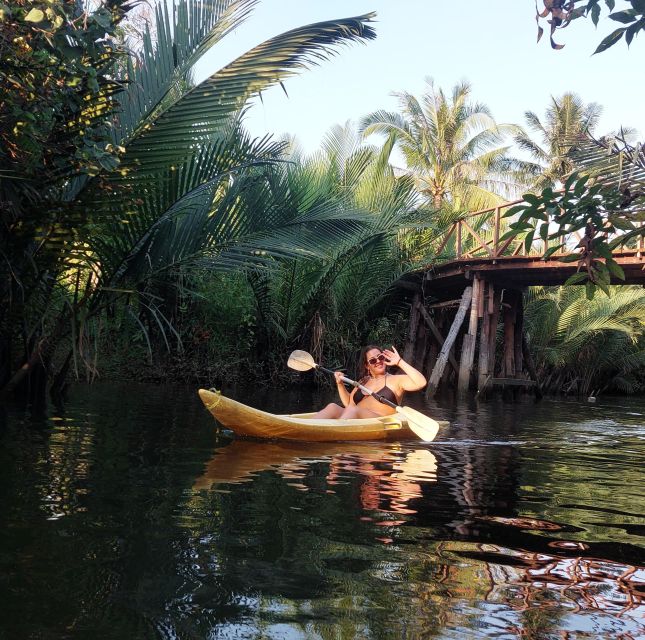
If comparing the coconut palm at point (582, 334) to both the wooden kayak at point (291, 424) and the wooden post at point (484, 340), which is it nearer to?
the wooden post at point (484, 340)

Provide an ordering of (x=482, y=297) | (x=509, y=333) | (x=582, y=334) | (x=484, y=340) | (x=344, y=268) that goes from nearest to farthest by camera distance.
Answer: (x=344, y=268)
(x=482, y=297)
(x=484, y=340)
(x=509, y=333)
(x=582, y=334)

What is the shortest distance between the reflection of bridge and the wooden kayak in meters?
7.78

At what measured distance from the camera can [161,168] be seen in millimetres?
7133

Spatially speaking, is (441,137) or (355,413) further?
(441,137)

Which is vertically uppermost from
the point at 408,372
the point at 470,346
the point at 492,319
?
the point at 492,319

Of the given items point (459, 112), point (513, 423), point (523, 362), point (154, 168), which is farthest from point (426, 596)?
point (459, 112)

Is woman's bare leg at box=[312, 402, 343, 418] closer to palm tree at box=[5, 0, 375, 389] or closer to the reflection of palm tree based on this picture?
the reflection of palm tree

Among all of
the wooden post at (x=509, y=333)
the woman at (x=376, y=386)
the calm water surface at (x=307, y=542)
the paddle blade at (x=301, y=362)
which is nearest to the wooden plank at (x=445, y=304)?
the wooden post at (x=509, y=333)

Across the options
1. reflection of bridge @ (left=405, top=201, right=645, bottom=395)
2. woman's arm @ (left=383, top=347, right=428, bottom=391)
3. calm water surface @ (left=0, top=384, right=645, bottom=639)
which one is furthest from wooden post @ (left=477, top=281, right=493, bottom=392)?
calm water surface @ (left=0, top=384, right=645, bottom=639)

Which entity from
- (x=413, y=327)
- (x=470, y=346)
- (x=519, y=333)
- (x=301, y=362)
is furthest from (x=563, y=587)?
(x=519, y=333)

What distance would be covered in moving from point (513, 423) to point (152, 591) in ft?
28.7

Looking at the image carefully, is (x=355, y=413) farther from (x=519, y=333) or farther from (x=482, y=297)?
(x=519, y=333)

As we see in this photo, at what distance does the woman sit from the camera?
789 centimetres

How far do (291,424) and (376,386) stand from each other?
1.52 metres
